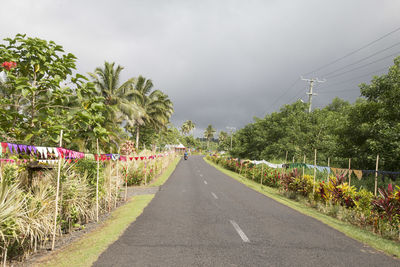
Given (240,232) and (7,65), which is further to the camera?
(240,232)

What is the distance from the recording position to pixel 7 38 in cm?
518

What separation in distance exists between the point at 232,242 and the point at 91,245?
3.54 metres

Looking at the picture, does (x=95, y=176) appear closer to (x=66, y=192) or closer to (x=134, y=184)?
(x=66, y=192)

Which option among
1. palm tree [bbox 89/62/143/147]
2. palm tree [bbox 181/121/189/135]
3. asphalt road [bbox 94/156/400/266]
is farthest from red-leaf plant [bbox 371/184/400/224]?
palm tree [bbox 181/121/189/135]

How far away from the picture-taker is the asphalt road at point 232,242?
4.99 m

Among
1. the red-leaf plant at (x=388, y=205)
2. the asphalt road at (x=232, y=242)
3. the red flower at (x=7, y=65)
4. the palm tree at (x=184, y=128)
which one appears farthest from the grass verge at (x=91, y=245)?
the palm tree at (x=184, y=128)

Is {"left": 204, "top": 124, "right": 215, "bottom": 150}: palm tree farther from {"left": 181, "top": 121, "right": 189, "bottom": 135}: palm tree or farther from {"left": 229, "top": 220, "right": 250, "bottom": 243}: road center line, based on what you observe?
{"left": 229, "top": 220, "right": 250, "bottom": 243}: road center line

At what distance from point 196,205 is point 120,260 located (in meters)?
6.13

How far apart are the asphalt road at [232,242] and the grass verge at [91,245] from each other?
24 cm

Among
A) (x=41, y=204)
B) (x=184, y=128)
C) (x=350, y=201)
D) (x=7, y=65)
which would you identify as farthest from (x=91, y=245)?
(x=184, y=128)

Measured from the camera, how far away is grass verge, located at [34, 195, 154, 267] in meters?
4.81

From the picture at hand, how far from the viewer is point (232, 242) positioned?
6062mm

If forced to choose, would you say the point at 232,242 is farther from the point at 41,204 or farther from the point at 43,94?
→ the point at 43,94

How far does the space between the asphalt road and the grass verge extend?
0.78ft
